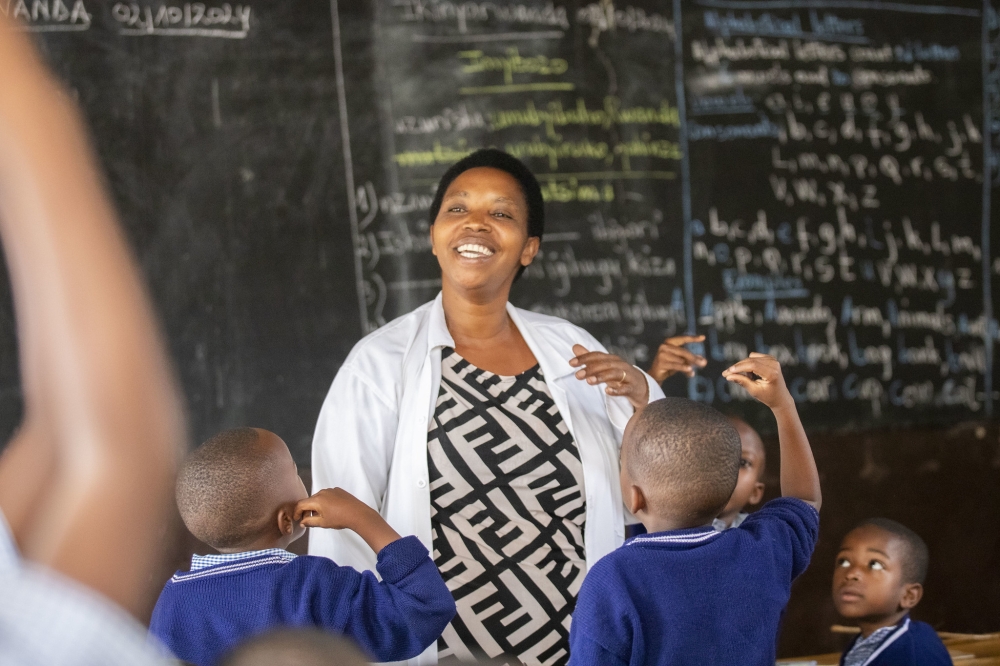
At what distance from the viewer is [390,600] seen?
1.66 m

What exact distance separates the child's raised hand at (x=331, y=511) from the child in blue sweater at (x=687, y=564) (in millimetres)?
434

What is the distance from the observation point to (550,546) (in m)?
2.06

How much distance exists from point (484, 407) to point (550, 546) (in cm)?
33

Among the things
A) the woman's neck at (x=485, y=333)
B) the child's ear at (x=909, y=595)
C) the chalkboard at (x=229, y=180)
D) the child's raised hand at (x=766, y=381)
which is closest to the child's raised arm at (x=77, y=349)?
the child's raised hand at (x=766, y=381)

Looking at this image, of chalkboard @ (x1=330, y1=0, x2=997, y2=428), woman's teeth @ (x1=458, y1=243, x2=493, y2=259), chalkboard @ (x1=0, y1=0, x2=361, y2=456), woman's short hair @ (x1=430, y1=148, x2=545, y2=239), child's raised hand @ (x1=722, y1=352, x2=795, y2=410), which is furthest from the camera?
chalkboard @ (x1=330, y1=0, x2=997, y2=428)

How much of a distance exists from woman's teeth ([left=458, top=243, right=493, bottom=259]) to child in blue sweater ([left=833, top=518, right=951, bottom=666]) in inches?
50.9

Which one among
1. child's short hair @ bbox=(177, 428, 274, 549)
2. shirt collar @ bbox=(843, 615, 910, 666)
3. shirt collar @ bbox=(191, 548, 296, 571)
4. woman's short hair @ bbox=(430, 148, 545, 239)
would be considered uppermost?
woman's short hair @ bbox=(430, 148, 545, 239)

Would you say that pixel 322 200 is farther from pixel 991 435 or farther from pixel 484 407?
pixel 991 435

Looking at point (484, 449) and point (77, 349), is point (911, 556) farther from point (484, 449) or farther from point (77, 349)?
point (77, 349)

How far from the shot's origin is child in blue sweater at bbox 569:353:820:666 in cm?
153

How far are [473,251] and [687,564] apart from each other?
969mm

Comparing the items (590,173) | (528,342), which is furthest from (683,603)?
(590,173)

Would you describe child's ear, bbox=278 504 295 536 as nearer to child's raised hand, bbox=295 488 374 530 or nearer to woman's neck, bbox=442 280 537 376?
child's raised hand, bbox=295 488 374 530

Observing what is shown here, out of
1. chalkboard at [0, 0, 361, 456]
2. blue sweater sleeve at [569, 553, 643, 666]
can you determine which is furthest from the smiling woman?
chalkboard at [0, 0, 361, 456]
